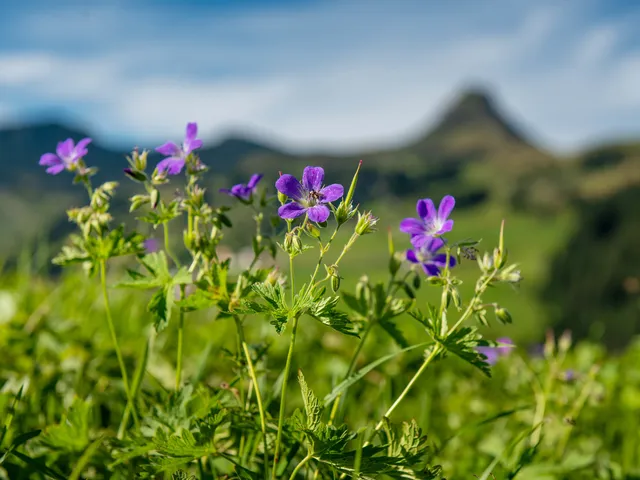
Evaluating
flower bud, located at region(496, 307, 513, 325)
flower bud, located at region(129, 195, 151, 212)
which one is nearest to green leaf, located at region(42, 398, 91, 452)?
flower bud, located at region(129, 195, 151, 212)

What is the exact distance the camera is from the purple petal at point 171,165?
1.74 metres

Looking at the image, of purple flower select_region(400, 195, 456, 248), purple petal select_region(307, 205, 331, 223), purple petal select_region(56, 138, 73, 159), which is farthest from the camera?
purple petal select_region(56, 138, 73, 159)

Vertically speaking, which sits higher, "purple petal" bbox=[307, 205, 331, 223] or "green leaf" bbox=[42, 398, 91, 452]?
"purple petal" bbox=[307, 205, 331, 223]

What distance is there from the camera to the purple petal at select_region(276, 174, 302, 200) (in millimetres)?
1537

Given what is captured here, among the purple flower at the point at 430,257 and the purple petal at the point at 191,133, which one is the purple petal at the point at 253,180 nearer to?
the purple petal at the point at 191,133

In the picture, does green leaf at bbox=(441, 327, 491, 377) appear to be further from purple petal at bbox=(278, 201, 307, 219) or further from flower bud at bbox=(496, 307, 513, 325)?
purple petal at bbox=(278, 201, 307, 219)

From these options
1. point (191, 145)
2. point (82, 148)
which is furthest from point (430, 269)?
point (82, 148)

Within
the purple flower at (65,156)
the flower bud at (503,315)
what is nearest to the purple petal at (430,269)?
the flower bud at (503,315)

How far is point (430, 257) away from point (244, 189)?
0.63 meters

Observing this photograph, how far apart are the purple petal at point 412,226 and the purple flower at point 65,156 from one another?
1039 millimetres

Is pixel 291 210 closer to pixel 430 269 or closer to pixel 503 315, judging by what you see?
pixel 430 269

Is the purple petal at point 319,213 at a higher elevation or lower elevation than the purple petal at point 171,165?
lower

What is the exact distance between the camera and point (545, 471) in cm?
217

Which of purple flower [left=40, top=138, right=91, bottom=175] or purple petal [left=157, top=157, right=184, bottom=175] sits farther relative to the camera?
purple flower [left=40, top=138, right=91, bottom=175]
